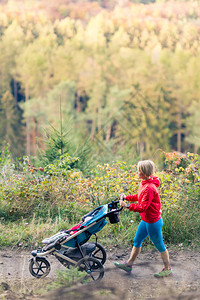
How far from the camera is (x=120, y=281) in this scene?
2879 millimetres

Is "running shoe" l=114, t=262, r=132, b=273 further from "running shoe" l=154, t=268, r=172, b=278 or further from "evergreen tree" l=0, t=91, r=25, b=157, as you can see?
"evergreen tree" l=0, t=91, r=25, b=157

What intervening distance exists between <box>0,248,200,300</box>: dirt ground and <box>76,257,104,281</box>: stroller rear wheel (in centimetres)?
7

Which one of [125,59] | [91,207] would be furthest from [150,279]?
[125,59]

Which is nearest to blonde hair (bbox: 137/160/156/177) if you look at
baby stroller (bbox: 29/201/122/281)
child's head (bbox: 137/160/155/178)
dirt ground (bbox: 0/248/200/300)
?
child's head (bbox: 137/160/155/178)

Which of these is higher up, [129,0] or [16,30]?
[129,0]

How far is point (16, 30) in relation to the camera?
3023cm

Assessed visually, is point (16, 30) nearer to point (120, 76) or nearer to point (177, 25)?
point (120, 76)

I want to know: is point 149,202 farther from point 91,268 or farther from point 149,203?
point 91,268

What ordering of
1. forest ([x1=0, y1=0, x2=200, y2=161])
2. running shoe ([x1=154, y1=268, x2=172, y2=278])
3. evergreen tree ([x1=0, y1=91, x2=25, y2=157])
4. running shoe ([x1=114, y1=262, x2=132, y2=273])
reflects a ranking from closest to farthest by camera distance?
running shoe ([x1=154, y1=268, x2=172, y2=278])
running shoe ([x1=114, y1=262, x2=132, y2=273])
evergreen tree ([x1=0, y1=91, x2=25, y2=157])
forest ([x1=0, y1=0, x2=200, y2=161])

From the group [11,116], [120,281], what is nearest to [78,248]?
[120,281]

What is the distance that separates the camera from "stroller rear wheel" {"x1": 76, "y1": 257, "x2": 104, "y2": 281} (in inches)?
109

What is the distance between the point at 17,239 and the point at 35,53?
2920 cm

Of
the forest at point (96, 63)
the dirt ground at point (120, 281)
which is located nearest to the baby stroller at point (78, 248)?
the dirt ground at point (120, 281)

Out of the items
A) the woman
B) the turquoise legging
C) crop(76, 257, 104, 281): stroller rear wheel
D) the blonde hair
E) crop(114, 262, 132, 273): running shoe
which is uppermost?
the blonde hair
